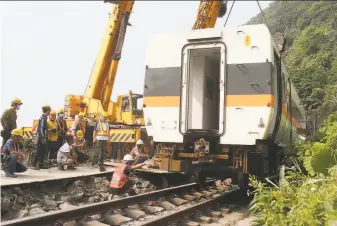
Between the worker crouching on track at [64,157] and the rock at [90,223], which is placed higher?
the worker crouching on track at [64,157]

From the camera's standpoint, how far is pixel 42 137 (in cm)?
812

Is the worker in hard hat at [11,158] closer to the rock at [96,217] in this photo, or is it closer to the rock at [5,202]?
the rock at [5,202]

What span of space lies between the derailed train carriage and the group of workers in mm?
969

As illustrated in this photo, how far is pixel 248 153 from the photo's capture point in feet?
20.9

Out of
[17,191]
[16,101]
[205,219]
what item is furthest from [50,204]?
[16,101]

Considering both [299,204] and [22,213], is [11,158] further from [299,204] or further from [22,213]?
[299,204]

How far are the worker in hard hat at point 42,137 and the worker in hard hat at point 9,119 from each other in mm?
565

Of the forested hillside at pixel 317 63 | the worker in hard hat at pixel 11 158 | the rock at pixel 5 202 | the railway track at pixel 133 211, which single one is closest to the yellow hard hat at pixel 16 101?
the worker in hard hat at pixel 11 158

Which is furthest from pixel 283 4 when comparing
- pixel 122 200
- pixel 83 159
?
pixel 122 200

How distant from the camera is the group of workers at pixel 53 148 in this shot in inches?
267

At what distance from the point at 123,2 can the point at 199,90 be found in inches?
280

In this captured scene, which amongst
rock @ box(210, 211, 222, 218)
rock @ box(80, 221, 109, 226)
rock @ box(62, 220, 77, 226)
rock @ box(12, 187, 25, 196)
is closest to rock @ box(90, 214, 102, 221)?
rock @ box(80, 221, 109, 226)

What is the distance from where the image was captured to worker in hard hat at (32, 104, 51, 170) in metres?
8.12

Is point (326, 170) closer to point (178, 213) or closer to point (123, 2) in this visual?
point (178, 213)
